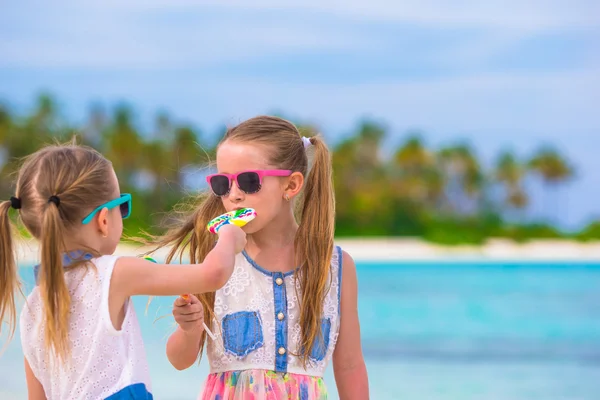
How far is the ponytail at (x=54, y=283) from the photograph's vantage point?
2.13 metres

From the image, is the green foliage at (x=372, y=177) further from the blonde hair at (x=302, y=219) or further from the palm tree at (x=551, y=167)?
the blonde hair at (x=302, y=219)

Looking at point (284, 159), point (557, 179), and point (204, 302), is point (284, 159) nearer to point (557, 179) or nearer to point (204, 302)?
point (204, 302)

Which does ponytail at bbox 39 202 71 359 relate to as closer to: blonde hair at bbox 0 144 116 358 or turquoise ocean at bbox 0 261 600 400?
blonde hair at bbox 0 144 116 358

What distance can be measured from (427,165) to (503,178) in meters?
4.21

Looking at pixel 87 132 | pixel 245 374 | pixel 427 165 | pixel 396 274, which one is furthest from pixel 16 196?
pixel 427 165

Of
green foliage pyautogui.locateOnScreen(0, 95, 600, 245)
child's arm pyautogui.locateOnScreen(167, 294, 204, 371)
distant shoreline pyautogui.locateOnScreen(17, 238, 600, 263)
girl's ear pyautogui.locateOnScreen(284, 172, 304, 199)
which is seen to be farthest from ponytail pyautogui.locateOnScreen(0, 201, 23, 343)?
green foliage pyautogui.locateOnScreen(0, 95, 600, 245)

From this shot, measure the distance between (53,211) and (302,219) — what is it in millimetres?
989

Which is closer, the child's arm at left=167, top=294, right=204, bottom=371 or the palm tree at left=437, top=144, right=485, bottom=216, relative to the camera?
the child's arm at left=167, top=294, right=204, bottom=371

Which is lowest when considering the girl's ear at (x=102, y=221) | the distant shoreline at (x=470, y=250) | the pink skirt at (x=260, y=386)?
the distant shoreline at (x=470, y=250)

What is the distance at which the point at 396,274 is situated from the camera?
20.4 m

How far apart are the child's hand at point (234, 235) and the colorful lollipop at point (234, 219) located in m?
0.12

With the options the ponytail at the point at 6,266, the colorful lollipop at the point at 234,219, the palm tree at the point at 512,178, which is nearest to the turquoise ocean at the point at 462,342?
the colorful lollipop at the point at 234,219

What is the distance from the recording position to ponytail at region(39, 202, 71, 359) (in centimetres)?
213

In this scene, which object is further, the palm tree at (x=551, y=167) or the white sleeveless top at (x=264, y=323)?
the palm tree at (x=551, y=167)
